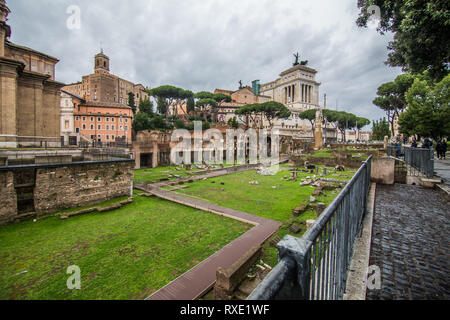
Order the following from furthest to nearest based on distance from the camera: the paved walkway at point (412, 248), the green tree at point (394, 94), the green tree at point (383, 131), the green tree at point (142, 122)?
1. the green tree at point (383, 131)
2. the green tree at point (142, 122)
3. the green tree at point (394, 94)
4. the paved walkway at point (412, 248)

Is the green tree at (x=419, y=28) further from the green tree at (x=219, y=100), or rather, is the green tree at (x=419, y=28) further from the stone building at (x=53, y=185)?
the green tree at (x=219, y=100)

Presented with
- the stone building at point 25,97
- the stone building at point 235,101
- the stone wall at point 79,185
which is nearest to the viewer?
the stone wall at point 79,185

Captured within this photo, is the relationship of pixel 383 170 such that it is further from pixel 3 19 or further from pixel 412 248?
pixel 3 19

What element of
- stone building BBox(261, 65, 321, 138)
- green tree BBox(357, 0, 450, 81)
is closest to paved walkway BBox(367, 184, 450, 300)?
green tree BBox(357, 0, 450, 81)

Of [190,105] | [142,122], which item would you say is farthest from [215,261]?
[190,105]

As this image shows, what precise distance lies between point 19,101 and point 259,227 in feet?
88.5

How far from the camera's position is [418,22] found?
6.35 m

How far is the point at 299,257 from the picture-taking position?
1.21m

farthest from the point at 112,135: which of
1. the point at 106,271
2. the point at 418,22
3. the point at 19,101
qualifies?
the point at 418,22

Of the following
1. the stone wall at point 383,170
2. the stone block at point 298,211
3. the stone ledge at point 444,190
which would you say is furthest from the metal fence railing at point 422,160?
the stone block at point 298,211

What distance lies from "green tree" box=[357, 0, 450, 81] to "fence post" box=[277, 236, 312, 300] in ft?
27.1

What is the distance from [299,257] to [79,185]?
12.8 m

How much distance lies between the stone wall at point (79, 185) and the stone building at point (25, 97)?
12.8m

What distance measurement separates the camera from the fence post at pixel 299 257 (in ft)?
4.00
